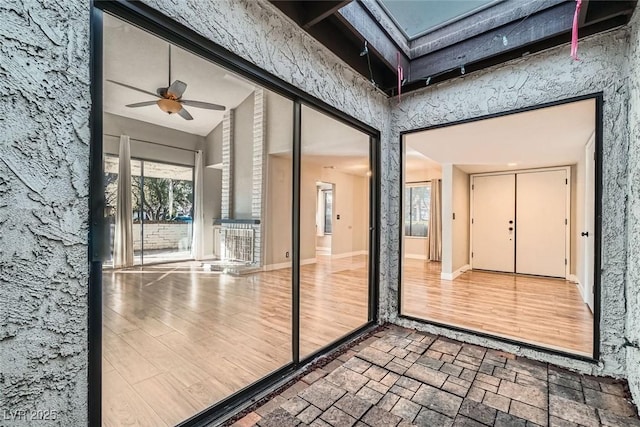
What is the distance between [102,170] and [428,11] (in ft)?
8.63

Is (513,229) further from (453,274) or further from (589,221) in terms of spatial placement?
(589,221)

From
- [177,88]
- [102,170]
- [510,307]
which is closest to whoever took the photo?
[102,170]

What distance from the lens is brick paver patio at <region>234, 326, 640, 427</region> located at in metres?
1.62

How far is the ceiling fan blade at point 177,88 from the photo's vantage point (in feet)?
10.0

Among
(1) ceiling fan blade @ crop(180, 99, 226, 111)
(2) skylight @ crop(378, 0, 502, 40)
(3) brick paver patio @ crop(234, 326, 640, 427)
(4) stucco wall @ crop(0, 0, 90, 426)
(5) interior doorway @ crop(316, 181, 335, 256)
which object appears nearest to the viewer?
(4) stucco wall @ crop(0, 0, 90, 426)

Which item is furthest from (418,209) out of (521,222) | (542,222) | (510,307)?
(510,307)

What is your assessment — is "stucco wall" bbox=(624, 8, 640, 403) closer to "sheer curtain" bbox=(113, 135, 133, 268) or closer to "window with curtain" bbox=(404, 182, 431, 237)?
"sheer curtain" bbox=(113, 135, 133, 268)

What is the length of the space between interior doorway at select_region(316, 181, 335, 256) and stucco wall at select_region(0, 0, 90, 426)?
16.5ft

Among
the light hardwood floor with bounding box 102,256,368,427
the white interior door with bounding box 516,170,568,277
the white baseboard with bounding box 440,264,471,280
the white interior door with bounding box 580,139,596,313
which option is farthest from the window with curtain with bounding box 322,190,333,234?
the white interior door with bounding box 580,139,596,313

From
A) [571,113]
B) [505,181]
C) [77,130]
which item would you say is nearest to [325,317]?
[77,130]

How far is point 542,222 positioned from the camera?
5672 millimetres

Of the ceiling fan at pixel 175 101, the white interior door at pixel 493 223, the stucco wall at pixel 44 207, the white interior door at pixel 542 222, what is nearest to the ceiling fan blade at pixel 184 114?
the ceiling fan at pixel 175 101

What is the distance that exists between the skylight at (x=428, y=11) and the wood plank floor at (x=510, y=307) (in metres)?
2.76

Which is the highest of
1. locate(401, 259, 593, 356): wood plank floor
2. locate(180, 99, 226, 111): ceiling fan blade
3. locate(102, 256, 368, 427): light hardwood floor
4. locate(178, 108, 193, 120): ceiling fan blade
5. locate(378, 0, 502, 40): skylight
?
locate(378, 0, 502, 40): skylight
